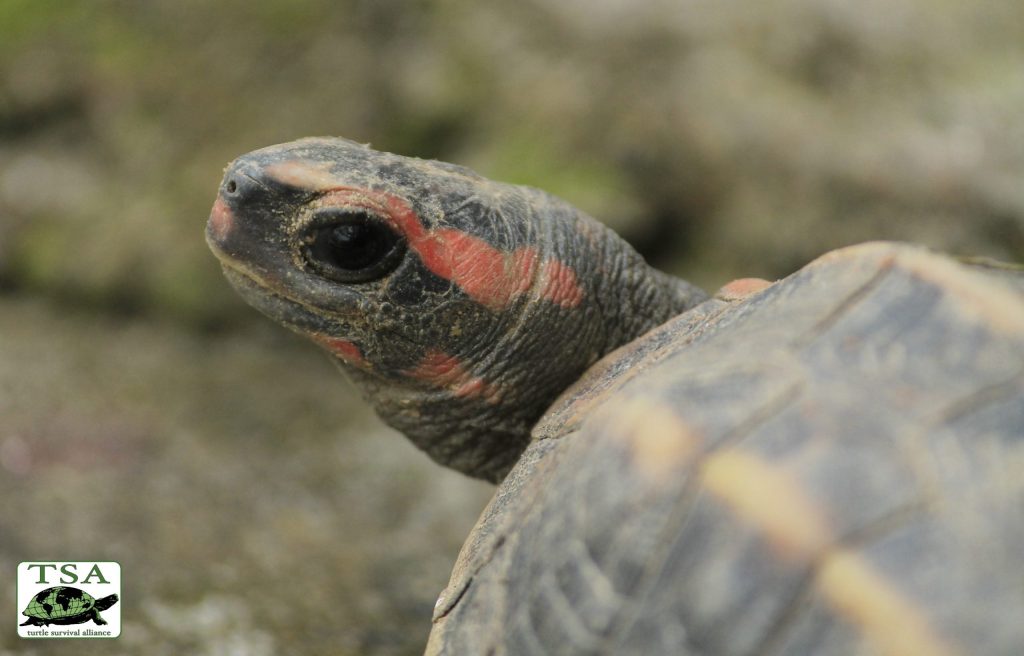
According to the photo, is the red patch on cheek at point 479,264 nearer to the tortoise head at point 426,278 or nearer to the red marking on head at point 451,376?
the tortoise head at point 426,278

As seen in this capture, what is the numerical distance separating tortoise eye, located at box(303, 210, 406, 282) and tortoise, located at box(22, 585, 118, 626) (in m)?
1.61

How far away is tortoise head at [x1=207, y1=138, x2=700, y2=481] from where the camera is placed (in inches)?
72.7

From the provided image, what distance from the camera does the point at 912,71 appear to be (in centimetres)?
523

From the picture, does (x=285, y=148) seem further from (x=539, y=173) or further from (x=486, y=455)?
(x=539, y=173)

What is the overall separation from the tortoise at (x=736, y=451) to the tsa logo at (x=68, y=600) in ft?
5.01

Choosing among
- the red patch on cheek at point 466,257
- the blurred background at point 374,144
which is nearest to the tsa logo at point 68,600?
the blurred background at point 374,144

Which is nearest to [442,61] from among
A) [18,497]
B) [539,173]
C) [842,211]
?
[539,173]

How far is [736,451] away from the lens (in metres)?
1.30

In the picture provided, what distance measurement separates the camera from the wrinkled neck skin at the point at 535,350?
1.97m

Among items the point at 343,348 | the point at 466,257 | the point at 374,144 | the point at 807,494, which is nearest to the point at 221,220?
the point at 343,348

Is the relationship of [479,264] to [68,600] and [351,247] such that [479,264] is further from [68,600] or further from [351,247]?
[68,600]

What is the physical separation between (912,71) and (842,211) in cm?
86

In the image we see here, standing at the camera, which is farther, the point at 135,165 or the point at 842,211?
the point at 135,165

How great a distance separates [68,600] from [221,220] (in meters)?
1.74
